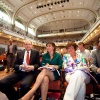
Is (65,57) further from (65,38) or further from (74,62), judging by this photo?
(65,38)

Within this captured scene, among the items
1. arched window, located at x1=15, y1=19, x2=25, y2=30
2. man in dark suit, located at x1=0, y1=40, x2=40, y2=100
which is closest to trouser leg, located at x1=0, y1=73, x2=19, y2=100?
man in dark suit, located at x1=0, y1=40, x2=40, y2=100

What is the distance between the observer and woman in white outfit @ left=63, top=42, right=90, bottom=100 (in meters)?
1.60

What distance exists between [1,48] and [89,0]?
10868mm

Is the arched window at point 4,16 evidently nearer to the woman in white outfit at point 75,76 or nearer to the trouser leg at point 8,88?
the trouser leg at point 8,88

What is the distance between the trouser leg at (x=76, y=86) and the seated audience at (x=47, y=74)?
36cm

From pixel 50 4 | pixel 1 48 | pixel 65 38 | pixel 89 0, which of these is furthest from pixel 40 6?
pixel 65 38

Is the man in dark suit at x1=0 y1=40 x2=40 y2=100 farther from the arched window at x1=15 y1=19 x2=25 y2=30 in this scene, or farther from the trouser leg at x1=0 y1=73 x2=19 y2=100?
the arched window at x1=15 y1=19 x2=25 y2=30

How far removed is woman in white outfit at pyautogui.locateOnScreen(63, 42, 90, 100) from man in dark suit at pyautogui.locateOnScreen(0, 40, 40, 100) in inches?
23.7

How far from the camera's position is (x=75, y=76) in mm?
1687

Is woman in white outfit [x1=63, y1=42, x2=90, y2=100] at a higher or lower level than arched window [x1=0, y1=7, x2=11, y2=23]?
lower

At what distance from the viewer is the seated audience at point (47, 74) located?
1722 millimetres

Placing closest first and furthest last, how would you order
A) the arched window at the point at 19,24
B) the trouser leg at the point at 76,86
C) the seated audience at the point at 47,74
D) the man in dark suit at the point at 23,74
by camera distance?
the trouser leg at the point at 76,86 → the seated audience at the point at 47,74 → the man in dark suit at the point at 23,74 → the arched window at the point at 19,24

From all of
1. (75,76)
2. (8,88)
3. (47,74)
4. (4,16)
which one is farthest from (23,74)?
(4,16)

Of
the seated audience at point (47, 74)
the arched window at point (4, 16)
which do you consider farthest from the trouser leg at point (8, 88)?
the arched window at point (4, 16)
